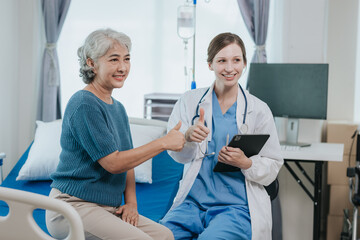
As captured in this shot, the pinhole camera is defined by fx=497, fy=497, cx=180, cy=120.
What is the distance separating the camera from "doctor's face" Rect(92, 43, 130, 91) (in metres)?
1.74

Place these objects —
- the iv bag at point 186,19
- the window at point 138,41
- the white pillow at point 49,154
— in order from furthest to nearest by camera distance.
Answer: the window at point 138,41
the iv bag at point 186,19
the white pillow at point 49,154

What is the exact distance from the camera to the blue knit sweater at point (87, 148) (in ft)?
5.37

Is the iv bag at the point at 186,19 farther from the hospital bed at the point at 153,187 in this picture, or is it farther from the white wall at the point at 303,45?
the hospital bed at the point at 153,187

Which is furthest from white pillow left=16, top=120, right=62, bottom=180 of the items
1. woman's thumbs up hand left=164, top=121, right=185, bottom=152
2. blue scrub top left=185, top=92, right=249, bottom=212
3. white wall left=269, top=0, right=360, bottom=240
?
white wall left=269, top=0, right=360, bottom=240

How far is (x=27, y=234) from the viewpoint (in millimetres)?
1436

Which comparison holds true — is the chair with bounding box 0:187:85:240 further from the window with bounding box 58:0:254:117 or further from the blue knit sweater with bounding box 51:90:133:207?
the window with bounding box 58:0:254:117

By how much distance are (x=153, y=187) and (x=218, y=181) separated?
723mm

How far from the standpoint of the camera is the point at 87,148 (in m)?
1.63

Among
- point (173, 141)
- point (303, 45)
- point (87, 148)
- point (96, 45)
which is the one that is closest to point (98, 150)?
point (87, 148)

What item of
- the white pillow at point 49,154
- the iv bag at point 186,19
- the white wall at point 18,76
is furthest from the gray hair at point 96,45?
the white wall at point 18,76

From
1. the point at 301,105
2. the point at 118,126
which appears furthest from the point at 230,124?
the point at 301,105

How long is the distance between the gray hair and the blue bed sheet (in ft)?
2.84

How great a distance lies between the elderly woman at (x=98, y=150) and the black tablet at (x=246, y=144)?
13.5 inches

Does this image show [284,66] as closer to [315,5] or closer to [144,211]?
[315,5]
